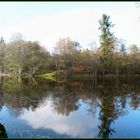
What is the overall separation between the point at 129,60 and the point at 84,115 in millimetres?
57434

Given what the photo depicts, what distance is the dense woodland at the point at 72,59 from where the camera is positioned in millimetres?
75500

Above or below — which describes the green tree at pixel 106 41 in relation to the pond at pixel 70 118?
above

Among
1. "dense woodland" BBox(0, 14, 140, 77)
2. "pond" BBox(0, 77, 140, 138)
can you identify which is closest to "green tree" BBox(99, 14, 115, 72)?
"dense woodland" BBox(0, 14, 140, 77)

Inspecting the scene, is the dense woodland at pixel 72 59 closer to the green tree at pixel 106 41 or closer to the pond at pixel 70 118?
the green tree at pixel 106 41

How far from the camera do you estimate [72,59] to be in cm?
8000

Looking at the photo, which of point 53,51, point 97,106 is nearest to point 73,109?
point 97,106

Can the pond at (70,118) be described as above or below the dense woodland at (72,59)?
below

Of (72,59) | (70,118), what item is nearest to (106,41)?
(72,59)

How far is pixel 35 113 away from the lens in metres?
24.0

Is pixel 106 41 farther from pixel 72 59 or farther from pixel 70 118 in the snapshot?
pixel 70 118

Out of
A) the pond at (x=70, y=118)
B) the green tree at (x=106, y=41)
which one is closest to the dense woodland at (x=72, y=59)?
the green tree at (x=106, y=41)

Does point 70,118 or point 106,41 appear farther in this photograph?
point 106,41

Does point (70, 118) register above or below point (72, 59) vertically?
below

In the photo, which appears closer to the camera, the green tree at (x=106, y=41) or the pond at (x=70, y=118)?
the pond at (x=70, y=118)
